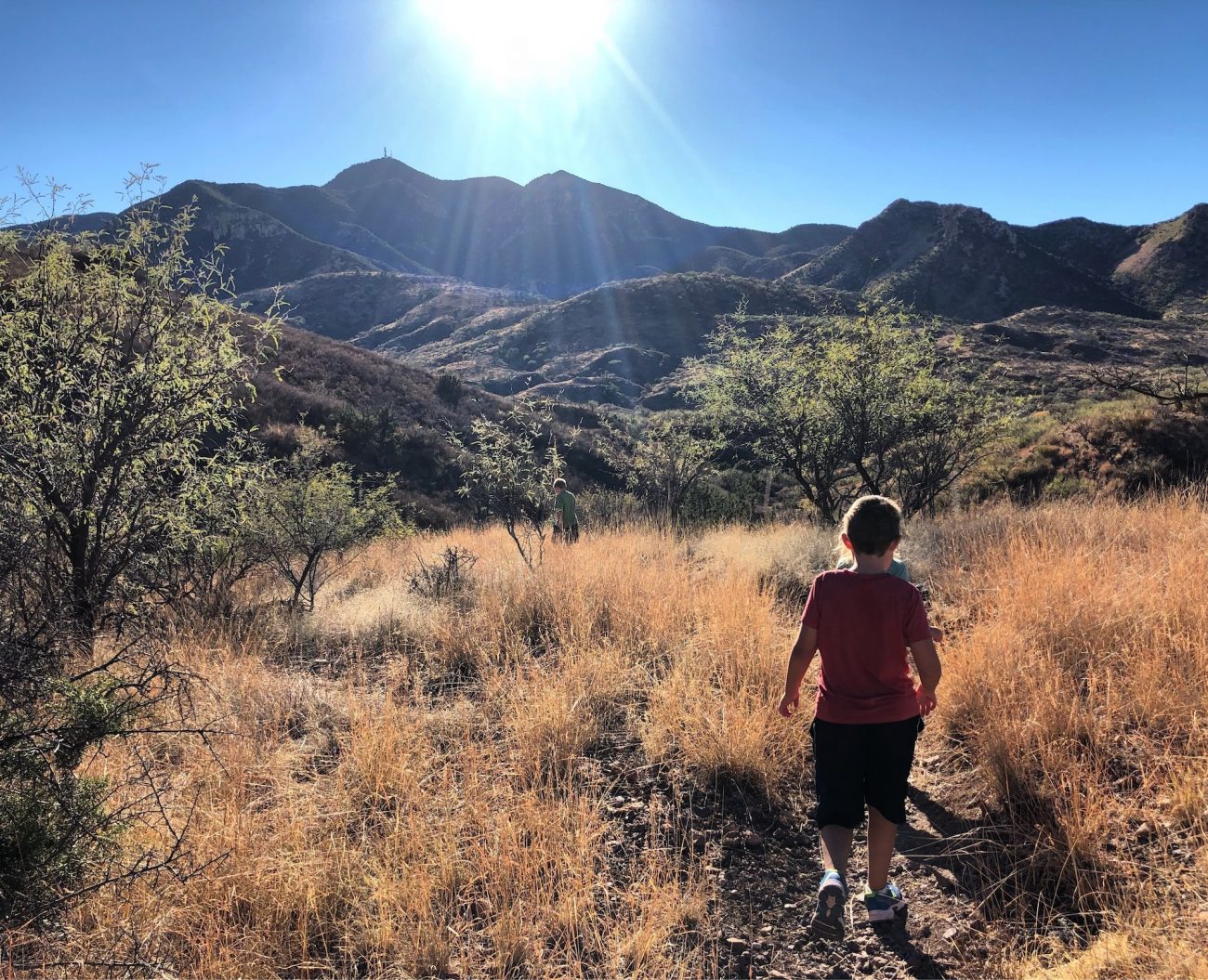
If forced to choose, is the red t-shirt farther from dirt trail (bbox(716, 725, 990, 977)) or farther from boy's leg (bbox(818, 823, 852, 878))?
dirt trail (bbox(716, 725, 990, 977))

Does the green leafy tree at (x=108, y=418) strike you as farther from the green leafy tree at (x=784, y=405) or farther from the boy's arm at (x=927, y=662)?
the green leafy tree at (x=784, y=405)

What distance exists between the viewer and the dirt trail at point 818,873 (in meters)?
2.26

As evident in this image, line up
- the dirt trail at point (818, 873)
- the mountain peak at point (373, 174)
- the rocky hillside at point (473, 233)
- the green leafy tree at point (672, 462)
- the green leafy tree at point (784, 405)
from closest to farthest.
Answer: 1. the dirt trail at point (818, 873)
2. the green leafy tree at point (784, 405)
3. the green leafy tree at point (672, 462)
4. the rocky hillside at point (473, 233)
5. the mountain peak at point (373, 174)

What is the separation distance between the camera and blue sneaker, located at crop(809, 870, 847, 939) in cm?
229

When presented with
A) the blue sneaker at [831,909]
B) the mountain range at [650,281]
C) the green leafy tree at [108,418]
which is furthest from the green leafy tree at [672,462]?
the blue sneaker at [831,909]

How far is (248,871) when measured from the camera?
7.82ft

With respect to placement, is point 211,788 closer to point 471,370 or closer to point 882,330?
point 882,330

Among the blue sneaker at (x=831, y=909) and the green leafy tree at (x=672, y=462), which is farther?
the green leafy tree at (x=672, y=462)

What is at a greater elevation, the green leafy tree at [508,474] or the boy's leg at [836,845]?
the green leafy tree at [508,474]

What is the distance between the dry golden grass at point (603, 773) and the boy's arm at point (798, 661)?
0.82 m

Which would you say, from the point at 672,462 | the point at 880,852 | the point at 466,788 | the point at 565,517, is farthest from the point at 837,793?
the point at 672,462

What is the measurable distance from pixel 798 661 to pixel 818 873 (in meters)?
1.03

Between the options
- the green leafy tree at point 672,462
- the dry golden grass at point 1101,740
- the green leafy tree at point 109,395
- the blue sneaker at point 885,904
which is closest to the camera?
the dry golden grass at point 1101,740

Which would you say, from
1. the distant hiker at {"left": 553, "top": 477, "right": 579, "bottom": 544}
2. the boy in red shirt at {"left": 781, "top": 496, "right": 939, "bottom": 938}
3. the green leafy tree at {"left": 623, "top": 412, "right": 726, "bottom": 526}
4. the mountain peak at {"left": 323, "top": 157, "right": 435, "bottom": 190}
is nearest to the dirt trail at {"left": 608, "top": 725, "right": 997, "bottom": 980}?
the boy in red shirt at {"left": 781, "top": 496, "right": 939, "bottom": 938}
